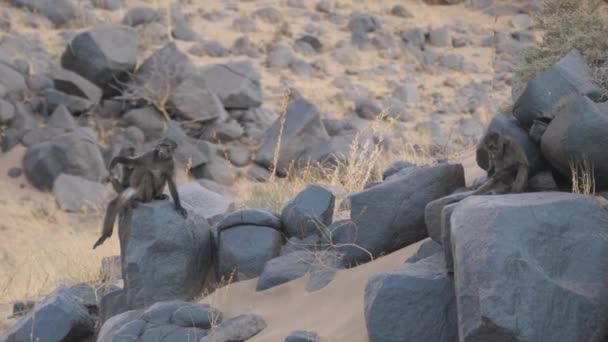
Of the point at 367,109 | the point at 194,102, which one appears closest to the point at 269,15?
the point at 367,109

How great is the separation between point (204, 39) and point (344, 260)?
13.0m

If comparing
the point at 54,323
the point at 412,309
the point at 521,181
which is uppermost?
the point at 521,181

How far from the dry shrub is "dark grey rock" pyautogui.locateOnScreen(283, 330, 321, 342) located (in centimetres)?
207

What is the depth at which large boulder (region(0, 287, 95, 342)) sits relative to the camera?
202 inches

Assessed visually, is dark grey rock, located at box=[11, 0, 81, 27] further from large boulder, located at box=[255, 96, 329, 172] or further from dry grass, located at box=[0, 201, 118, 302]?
dry grass, located at box=[0, 201, 118, 302]

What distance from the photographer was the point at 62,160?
469 inches

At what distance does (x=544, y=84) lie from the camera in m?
4.48

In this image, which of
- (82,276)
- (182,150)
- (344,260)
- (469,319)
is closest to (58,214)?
(182,150)

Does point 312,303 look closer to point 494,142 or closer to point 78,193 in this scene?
point 494,142

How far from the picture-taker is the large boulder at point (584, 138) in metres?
4.05

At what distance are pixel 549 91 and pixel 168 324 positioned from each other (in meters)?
2.31

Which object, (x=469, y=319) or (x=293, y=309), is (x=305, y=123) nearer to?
(x=293, y=309)

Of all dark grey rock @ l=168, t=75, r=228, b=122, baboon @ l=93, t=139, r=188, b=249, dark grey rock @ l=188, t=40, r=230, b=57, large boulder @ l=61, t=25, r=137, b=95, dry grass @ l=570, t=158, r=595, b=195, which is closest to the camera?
dry grass @ l=570, t=158, r=595, b=195

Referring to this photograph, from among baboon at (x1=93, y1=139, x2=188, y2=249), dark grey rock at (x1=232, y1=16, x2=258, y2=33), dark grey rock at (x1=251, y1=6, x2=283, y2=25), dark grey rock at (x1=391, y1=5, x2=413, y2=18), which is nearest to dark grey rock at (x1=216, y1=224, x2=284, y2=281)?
baboon at (x1=93, y1=139, x2=188, y2=249)
